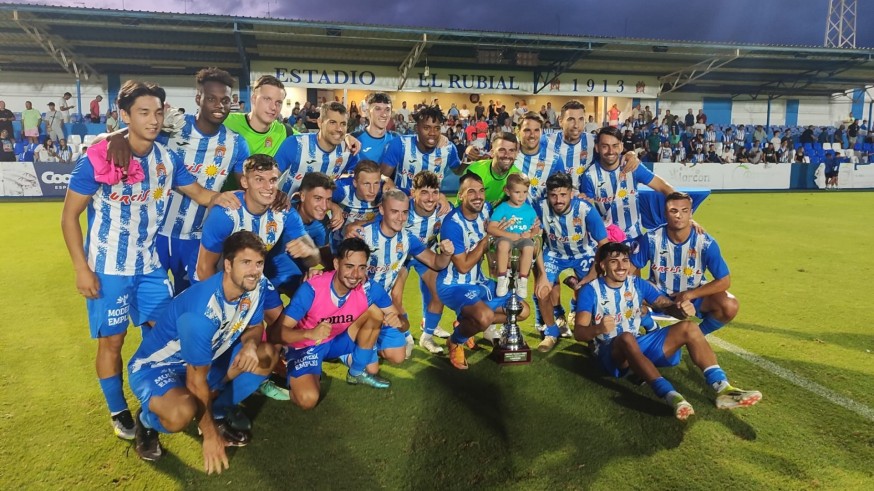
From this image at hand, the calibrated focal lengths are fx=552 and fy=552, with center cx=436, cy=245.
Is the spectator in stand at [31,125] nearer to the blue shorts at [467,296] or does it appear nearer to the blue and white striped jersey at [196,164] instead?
the blue and white striped jersey at [196,164]

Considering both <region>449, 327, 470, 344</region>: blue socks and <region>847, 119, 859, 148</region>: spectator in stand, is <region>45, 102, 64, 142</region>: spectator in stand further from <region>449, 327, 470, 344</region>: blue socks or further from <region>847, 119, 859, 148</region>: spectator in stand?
<region>847, 119, 859, 148</region>: spectator in stand

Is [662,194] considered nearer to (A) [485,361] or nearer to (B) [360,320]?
(A) [485,361]

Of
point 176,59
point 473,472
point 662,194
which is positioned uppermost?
point 176,59

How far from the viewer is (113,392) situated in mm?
3084

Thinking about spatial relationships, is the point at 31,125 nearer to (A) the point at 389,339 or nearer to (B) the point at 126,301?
(B) the point at 126,301

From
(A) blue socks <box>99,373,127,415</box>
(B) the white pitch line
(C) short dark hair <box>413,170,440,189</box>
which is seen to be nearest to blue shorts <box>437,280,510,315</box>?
(C) short dark hair <box>413,170,440,189</box>

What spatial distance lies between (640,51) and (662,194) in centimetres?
2095

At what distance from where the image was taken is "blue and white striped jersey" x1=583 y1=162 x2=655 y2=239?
16.8 feet

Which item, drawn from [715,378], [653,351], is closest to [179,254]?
[653,351]

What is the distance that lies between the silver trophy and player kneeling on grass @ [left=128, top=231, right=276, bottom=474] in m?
1.76

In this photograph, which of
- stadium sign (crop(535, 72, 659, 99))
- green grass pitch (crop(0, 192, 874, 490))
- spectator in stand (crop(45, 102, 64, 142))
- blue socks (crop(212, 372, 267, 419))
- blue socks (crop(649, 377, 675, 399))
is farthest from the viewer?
stadium sign (crop(535, 72, 659, 99))

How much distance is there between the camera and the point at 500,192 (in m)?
5.05

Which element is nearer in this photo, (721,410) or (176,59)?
(721,410)

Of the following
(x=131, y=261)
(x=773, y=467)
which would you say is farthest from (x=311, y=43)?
(x=773, y=467)
